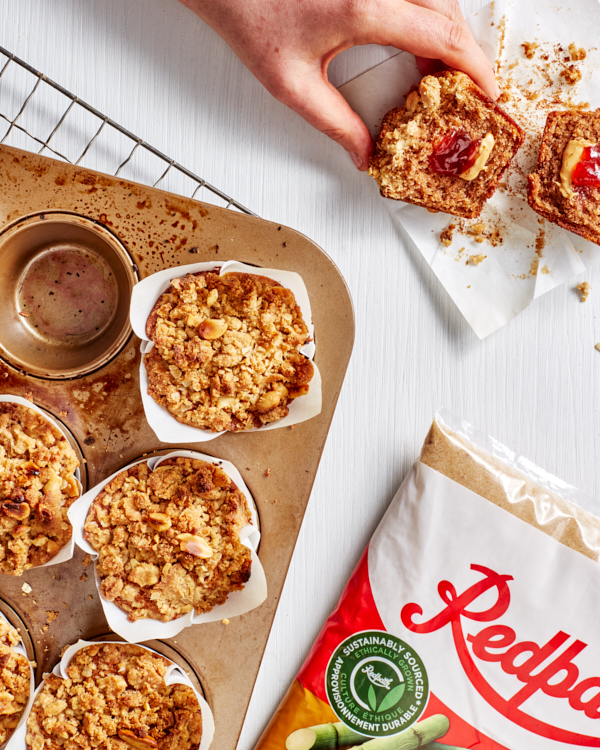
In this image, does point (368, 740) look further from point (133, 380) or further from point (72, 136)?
point (72, 136)

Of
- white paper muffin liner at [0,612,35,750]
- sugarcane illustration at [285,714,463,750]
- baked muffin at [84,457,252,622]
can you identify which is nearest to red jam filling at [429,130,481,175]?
baked muffin at [84,457,252,622]

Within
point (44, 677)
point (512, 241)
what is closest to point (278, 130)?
point (512, 241)

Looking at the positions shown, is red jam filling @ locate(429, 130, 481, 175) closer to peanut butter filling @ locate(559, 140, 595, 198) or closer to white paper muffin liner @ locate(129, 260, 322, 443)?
peanut butter filling @ locate(559, 140, 595, 198)

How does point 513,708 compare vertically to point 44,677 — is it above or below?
above

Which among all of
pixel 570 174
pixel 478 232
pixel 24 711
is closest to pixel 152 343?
pixel 478 232

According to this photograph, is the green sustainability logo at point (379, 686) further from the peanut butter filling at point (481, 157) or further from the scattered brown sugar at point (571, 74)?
the scattered brown sugar at point (571, 74)

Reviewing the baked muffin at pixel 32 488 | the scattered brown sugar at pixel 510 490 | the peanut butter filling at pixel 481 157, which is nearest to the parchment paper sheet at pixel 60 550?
the baked muffin at pixel 32 488

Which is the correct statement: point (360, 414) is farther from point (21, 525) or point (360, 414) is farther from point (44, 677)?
point (44, 677)
